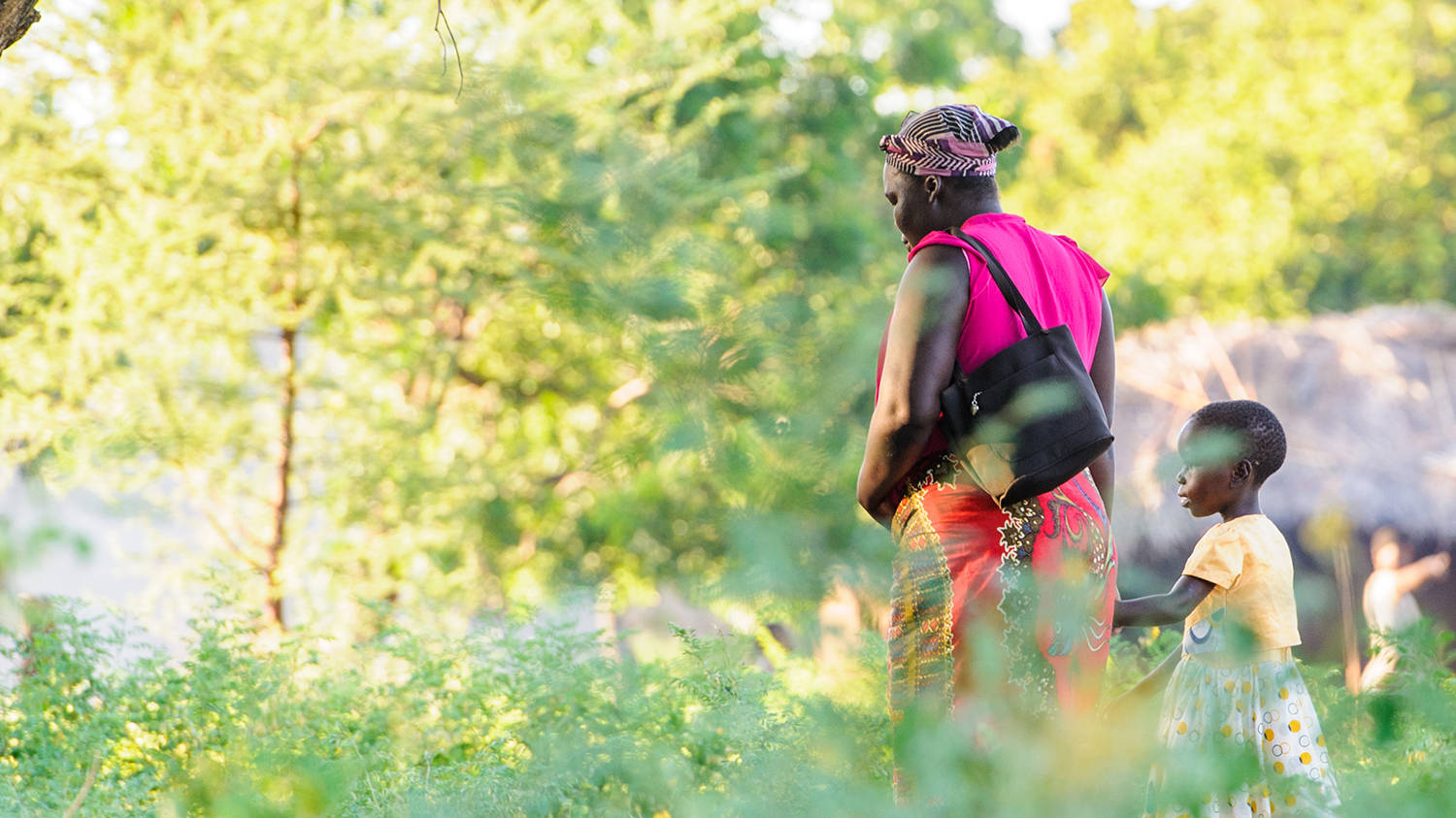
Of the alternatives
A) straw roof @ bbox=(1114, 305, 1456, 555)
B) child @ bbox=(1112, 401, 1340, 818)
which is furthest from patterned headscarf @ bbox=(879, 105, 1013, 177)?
straw roof @ bbox=(1114, 305, 1456, 555)

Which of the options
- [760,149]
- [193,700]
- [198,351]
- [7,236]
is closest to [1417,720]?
[193,700]

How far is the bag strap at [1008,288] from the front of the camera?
242 centimetres

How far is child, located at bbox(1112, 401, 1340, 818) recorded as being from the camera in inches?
109

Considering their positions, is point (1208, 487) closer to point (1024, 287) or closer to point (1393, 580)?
point (1024, 287)

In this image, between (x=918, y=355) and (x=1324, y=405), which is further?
(x=1324, y=405)

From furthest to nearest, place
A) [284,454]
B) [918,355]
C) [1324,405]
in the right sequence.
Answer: [1324,405], [284,454], [918,355]

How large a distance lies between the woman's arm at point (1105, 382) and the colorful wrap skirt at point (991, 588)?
0.80 feet

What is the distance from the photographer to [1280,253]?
21.4 m

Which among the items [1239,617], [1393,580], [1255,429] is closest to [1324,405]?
[1393,580]

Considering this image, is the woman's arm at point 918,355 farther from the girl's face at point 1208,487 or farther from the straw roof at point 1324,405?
the straw roof at point 1324,405

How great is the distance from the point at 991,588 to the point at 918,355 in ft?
1.41

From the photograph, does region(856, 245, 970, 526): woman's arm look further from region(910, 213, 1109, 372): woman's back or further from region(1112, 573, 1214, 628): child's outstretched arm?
region(1112, 573, 1214, 628): child's outstretched arm

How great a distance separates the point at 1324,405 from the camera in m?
10.7

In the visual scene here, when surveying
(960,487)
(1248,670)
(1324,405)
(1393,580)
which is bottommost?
(1393,580)
